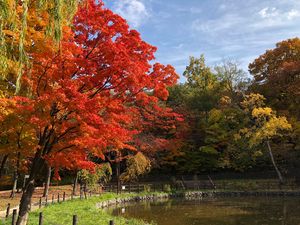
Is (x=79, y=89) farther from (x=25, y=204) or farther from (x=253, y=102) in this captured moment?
(x=253, y=102)

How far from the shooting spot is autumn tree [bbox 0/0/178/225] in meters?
10.1

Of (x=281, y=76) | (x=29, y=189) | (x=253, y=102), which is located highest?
(x=281, y=76)

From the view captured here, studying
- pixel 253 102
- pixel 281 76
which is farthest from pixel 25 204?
pixel 281 76

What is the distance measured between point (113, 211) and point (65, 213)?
664 cm

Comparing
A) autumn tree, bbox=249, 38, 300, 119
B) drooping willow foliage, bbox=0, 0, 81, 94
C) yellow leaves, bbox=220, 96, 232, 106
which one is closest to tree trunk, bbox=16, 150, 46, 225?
drooping willow foliage, bbox=0, 0, 81, 94

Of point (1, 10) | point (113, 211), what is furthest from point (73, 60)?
point (113, 211)

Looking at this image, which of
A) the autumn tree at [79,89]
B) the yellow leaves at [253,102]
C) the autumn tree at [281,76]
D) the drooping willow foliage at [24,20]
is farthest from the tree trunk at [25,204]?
the autumn tree at [281,76]

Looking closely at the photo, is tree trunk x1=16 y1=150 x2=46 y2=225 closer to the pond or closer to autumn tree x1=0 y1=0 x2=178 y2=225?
autumn tree x1=0 y1=0 x2=178 y2=225

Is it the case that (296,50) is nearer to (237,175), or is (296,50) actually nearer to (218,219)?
(237,175)

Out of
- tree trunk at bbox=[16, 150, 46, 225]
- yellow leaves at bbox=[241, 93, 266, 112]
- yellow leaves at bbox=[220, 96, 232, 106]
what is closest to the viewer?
tree trunk at bbox=[16, 150, 46, 225]

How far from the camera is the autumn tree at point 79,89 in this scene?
33.2 ft

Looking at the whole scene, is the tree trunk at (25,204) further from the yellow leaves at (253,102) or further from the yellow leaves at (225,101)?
the yellow leaves at (225,101)

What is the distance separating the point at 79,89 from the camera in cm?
1152

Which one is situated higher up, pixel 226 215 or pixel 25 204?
pixel 25 204
